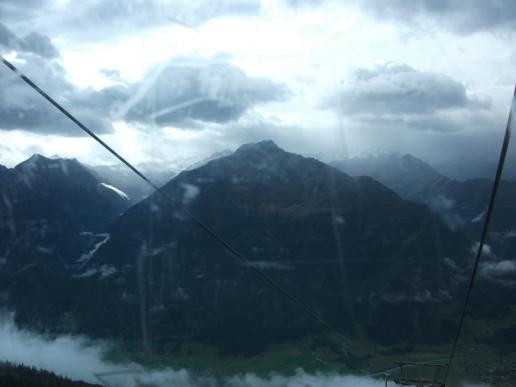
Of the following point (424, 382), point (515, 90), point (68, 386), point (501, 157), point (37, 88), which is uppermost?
point (37, 88)

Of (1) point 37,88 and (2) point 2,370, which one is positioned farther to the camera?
(2) point 2,370

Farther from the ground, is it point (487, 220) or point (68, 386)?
point (487, 220)

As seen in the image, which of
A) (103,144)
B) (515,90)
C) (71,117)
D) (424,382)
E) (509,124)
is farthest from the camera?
(424,382)

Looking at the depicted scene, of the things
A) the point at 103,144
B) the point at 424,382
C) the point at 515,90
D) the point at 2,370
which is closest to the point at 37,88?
the point at 103,144

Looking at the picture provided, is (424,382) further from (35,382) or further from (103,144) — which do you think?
(35,382)

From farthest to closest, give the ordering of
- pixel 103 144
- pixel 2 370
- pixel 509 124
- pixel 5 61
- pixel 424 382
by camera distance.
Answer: pixel 2 370 → pixel 424 382 → pixel 103 144 → pixel 5 61 → pixel 509 124

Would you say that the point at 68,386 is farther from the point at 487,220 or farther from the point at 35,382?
the point at 487,220

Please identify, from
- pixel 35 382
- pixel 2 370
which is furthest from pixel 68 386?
pixel 2 370

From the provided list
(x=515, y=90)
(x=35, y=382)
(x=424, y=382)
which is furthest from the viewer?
(x=35, y=382)

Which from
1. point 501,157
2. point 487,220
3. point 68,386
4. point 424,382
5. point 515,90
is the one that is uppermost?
point 515,90
